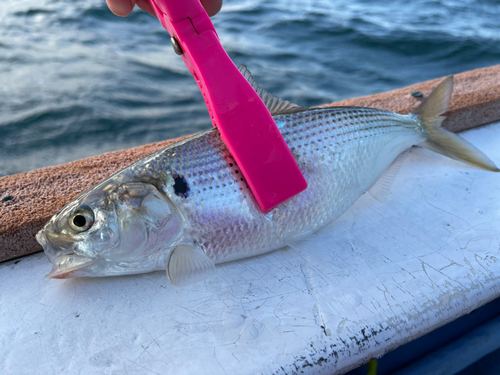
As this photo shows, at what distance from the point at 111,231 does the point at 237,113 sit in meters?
0.65

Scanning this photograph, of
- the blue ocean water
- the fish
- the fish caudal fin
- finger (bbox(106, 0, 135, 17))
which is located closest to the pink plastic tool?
the fish

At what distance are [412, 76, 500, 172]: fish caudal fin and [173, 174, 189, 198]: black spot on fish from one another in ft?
4.45

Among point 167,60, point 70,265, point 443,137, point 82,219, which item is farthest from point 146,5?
point 167,60

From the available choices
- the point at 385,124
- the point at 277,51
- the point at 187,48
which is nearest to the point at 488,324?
the point at 385,124

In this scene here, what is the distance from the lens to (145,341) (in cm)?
122

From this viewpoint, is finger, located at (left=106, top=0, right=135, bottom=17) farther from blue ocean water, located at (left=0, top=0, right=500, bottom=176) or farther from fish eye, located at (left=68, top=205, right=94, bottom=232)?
blue ocean water, located at (left=0, top=0, right=500, bottom=176)

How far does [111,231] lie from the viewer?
4.29 feet

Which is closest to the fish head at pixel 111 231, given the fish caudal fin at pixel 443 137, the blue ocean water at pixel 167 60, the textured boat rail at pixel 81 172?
the textured boat rail at pixel 81 172

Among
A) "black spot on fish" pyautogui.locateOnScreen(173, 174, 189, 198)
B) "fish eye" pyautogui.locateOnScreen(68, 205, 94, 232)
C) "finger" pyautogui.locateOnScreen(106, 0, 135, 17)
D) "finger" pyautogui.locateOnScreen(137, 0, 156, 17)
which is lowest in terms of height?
"black spot on fish" pyautogui.locateOnScreen(173, 174, 189, 198)

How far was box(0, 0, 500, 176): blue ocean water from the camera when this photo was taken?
431cm

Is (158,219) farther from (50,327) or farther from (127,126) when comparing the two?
(127,126)

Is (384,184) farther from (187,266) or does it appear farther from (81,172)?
(81,172)

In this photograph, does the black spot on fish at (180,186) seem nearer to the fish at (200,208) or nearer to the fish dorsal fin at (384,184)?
the fish at (200,208)

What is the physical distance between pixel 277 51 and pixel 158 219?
552 cm
